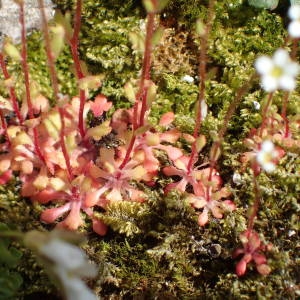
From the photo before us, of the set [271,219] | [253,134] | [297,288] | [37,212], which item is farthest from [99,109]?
[297,288]

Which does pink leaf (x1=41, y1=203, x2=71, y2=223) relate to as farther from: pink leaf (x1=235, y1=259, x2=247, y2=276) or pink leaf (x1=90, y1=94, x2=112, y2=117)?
pink leaf (x1=235, y1=259, x2=247, y2=276)

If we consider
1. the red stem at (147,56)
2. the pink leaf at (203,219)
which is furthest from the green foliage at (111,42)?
the pink leaf at (203,219)

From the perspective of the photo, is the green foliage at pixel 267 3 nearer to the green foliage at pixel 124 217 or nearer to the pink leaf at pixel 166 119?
the pink leaf at pixel 166 119

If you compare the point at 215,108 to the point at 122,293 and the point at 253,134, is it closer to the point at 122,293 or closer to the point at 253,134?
the point at 253,134

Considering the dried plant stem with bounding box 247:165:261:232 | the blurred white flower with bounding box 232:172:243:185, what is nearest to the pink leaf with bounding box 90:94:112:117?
the blurred white flower with bounding box 232:172:243:185

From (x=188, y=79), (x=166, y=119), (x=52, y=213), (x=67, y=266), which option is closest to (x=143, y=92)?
(x=166, y=119)

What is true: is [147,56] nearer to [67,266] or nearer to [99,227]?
[99,227]
